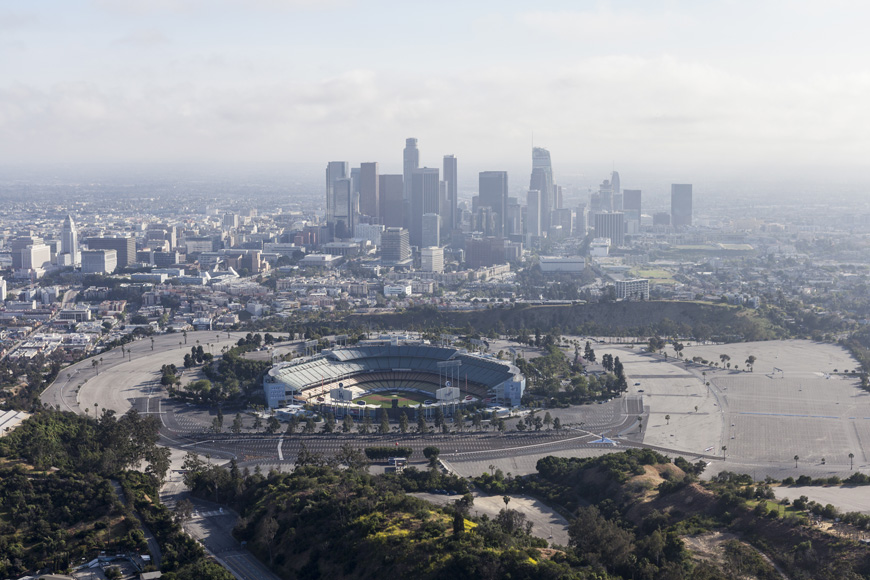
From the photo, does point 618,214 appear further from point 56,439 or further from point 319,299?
point 56,439

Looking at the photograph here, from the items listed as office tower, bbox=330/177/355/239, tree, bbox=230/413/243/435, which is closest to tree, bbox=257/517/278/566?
tree, bbox=230/413/243/435

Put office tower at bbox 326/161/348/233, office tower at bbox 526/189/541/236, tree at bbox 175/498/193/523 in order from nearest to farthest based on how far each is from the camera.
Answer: tree at bbox 175/498/193/523
office tower at bbox 326/161/348/233
office tower at bbox 526/189/541/236

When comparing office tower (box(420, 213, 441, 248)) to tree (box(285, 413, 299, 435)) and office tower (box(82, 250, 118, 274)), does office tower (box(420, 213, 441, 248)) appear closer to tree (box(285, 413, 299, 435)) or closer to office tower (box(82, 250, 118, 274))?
office tower (box(82, 250, 118, 274))

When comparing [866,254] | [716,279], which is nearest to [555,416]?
[716,279]

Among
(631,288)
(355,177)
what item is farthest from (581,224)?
(631,288)

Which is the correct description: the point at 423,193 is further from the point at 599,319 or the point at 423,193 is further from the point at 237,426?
the point at 237,426

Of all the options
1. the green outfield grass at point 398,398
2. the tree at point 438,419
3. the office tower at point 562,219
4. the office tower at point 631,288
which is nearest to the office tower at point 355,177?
the office tower at point 562,219
